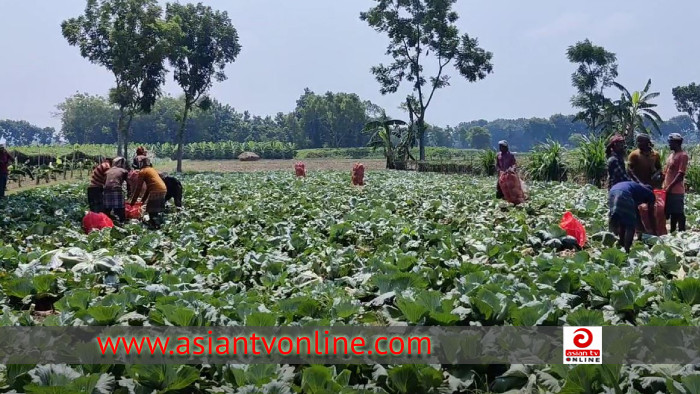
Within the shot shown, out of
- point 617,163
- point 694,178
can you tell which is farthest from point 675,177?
point 694,178

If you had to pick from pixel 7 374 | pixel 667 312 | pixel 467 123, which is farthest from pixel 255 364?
pixel 467 123

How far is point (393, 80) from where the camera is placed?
141ft

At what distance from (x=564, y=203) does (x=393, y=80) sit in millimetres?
32229

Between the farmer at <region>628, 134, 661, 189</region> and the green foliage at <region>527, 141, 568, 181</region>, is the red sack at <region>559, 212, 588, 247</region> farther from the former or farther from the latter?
the green foliage at <region>527, 141, 568, 181</region>

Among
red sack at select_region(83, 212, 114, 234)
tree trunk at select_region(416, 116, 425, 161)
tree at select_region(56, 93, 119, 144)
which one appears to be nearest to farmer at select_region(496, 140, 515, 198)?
red sack at select_region(83, 212, 114, 234)

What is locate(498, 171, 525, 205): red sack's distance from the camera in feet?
39.9

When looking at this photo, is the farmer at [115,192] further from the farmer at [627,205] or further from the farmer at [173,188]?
the farmer at [627,205]

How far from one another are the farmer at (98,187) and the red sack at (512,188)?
24.9ft

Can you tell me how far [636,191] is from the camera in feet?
22.7

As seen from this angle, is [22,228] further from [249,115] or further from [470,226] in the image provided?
[249,115]

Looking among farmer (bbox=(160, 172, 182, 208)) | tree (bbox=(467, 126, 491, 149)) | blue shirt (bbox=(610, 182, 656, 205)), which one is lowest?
farmer (bbox=(160, 172, 182, 208))

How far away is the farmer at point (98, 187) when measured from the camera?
10.6m

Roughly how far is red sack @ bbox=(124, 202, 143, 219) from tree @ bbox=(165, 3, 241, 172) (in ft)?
82.3

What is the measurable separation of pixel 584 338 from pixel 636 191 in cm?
403
